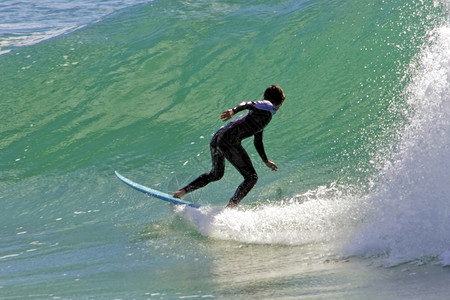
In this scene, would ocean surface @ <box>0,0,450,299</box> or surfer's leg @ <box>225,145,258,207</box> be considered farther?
surfer's leg @ <box>225,145,258,207</box>

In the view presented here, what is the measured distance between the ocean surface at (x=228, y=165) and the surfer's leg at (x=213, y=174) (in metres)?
0.25

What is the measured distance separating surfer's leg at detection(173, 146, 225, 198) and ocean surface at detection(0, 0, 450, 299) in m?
0.25

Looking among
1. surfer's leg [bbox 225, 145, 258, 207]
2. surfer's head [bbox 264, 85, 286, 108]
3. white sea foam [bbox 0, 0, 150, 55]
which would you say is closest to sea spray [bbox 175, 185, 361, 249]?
surfer's leg [bbox 225, 145, 258, 207]

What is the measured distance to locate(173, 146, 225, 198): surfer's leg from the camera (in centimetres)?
→ 714

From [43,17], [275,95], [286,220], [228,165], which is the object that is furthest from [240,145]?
[43,17]

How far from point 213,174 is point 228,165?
1.85 meters

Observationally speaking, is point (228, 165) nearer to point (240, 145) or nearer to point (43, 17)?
point (240, 145)

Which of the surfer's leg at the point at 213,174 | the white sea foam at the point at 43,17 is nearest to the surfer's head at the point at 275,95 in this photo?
the surfer's leg at the point at 213,174

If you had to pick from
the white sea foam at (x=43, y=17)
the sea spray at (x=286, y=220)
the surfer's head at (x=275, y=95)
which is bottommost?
the white sea foam at (x=43, y=17)

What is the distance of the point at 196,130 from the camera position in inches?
411

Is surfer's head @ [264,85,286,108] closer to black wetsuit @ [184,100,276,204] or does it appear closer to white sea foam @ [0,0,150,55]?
black wetsuit @ [184,100,276,204]

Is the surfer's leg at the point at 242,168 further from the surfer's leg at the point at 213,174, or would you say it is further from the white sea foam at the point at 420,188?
the white sea foam at the point at 420,188

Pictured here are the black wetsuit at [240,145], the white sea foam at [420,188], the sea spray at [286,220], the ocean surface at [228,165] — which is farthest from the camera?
the black wetsuit at [240,145]

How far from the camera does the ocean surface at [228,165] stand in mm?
5184
